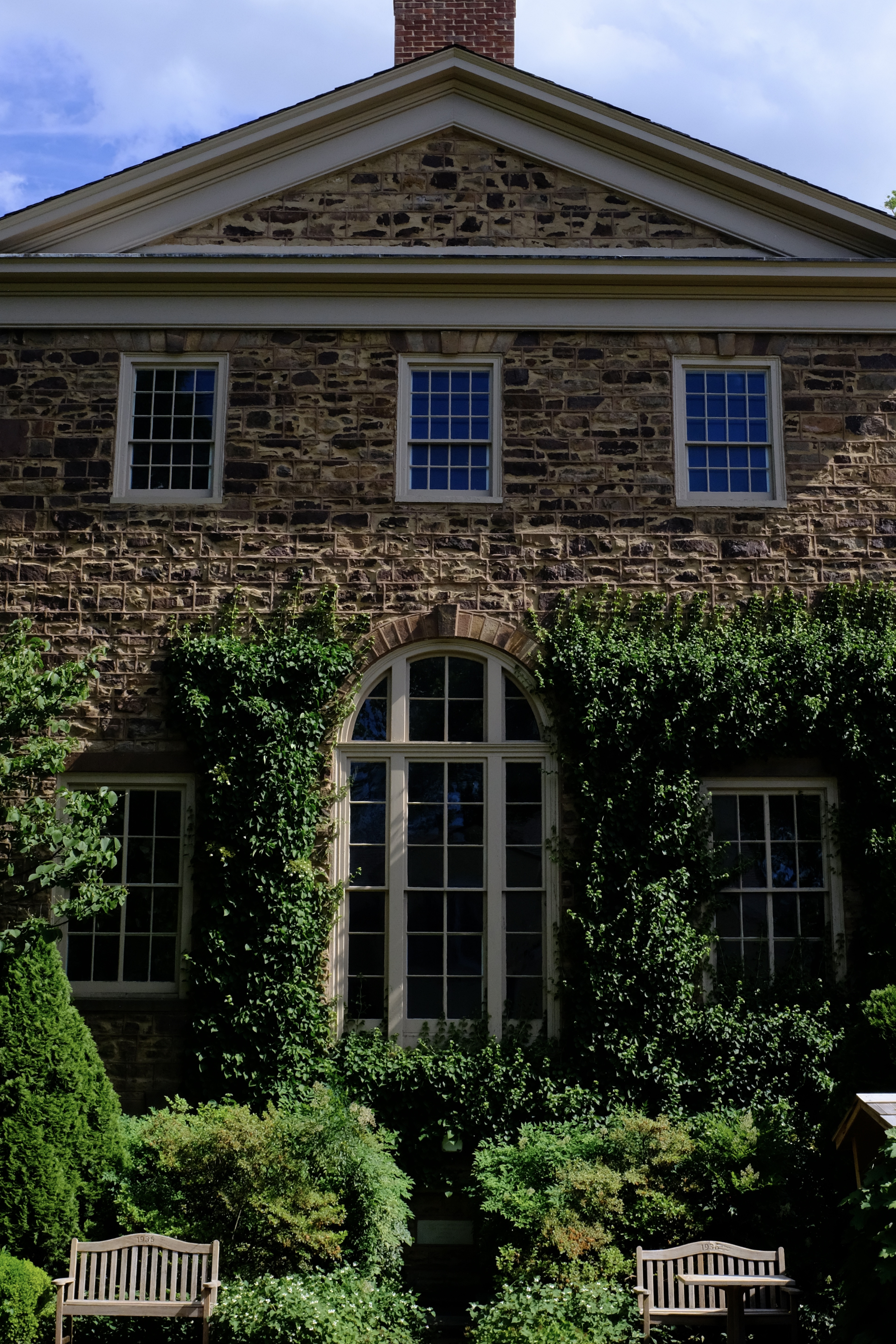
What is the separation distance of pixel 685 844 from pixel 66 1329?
5.93m

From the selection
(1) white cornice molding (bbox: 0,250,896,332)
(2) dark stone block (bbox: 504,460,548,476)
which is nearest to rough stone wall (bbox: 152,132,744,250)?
(1) white cornice molding (bbox: 0,250,896,332)

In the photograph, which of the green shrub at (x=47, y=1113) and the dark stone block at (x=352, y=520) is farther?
the dark stone block at (x=352, y=520)

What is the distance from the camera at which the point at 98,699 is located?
11.3 m

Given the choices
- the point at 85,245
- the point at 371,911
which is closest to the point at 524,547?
the point at 371,911

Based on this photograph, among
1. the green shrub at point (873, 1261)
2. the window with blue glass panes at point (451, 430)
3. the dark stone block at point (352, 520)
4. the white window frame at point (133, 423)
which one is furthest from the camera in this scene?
the window with blue glass panes at point (451, 430)

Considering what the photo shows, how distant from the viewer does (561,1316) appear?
7.77 metres

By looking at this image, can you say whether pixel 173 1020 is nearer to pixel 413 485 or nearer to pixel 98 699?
pixel 98 699

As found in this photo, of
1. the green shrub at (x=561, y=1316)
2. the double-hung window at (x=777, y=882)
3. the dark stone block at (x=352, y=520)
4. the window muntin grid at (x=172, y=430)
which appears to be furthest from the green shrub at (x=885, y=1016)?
the window muntin grid at (x=172, y=430)

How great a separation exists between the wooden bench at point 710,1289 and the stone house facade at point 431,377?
4263mm

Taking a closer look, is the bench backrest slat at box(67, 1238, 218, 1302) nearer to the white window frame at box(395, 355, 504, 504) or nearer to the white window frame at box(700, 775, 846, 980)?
the white window frame at box(700, 775, 846, 980)

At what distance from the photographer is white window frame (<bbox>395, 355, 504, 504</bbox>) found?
1164 centimetres

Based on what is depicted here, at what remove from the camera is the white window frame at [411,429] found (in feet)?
38.2

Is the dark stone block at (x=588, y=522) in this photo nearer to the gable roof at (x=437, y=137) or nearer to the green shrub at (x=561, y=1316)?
the gable roof at (x=437, y=137)

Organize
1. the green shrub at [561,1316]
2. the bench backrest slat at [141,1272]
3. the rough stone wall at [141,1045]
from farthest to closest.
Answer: the rough stone wall at [141,1045] → the bench backrest slat at [141,1272] → the green shrub at [561,1316]
